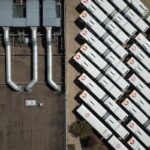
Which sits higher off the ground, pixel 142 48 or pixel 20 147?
pixel 142 48

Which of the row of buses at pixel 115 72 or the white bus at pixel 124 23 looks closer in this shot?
the row of buses at pixel 115 72

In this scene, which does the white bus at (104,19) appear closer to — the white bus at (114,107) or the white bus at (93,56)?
the white bus at (93,56)

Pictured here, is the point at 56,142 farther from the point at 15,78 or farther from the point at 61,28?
the point at 61,28

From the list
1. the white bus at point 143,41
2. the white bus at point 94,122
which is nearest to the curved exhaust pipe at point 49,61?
the white bus at point 94,122

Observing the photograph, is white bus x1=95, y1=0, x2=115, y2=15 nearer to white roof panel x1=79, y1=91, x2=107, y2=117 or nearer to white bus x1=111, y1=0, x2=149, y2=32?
white bus x1=111, y1=0, x2=149, y2=32

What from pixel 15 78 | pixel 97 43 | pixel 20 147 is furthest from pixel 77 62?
pixel 20 147

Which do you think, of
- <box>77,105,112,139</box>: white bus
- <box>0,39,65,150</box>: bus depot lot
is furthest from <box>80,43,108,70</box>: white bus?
<box>0,39,65,150</box>: bus depot lot

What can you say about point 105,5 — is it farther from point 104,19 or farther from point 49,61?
point 49,61

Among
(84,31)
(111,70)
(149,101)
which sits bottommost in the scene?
(149,101)
